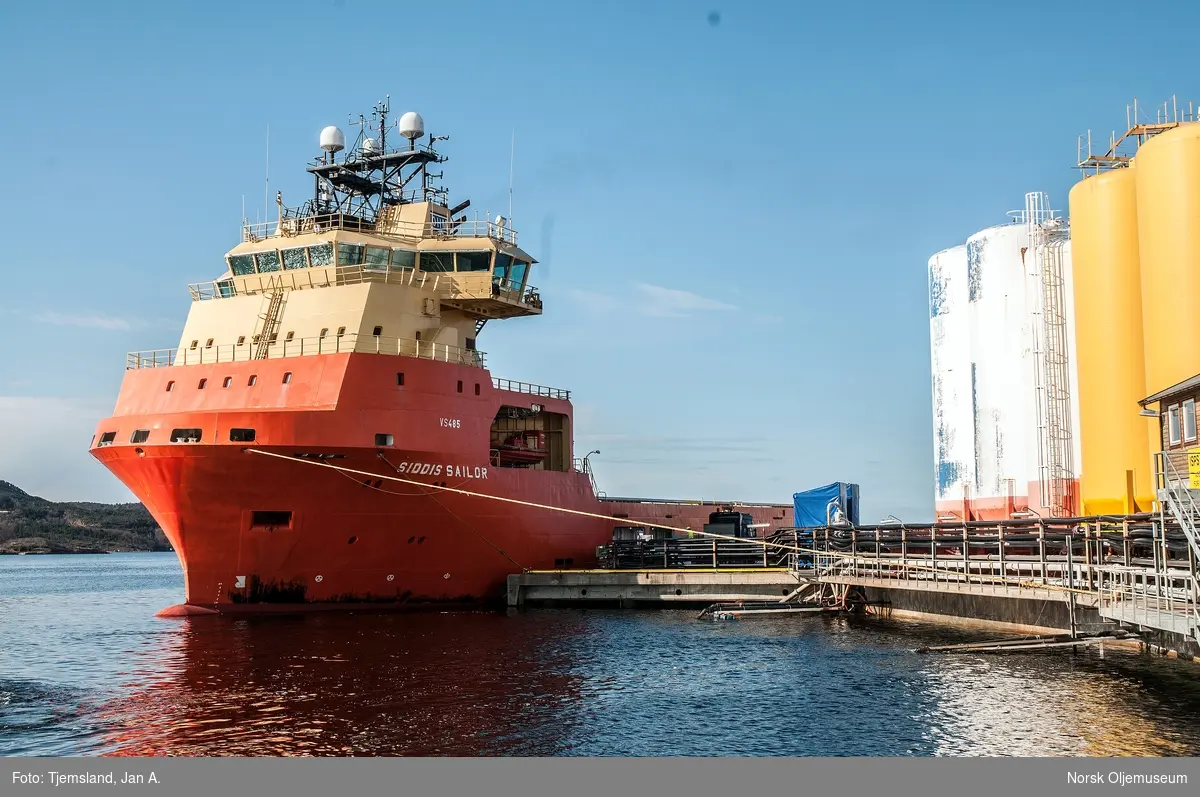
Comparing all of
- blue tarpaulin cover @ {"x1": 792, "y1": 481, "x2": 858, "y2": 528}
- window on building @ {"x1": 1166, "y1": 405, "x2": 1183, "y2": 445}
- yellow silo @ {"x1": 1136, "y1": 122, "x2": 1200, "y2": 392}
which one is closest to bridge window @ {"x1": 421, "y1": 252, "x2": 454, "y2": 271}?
blue tarpaulin cover @ {"x1": 792, "y1": 481, "x2": 858, "y2": 528}

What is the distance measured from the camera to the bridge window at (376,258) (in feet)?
99.9

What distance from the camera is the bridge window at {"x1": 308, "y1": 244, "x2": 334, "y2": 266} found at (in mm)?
30203

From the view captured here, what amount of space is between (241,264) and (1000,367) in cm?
2496

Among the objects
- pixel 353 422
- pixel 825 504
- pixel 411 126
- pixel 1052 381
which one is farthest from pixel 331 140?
pixel 1052 381

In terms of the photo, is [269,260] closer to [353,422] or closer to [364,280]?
[364,280]

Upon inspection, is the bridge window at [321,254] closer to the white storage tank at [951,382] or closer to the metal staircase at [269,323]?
the metal staircase at [269,323]

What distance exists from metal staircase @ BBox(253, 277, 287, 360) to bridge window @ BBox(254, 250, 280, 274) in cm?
68

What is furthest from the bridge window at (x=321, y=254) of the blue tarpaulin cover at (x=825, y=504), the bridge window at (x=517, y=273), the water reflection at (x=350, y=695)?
the blue tarpaulin cover at (x=825, y=504)
